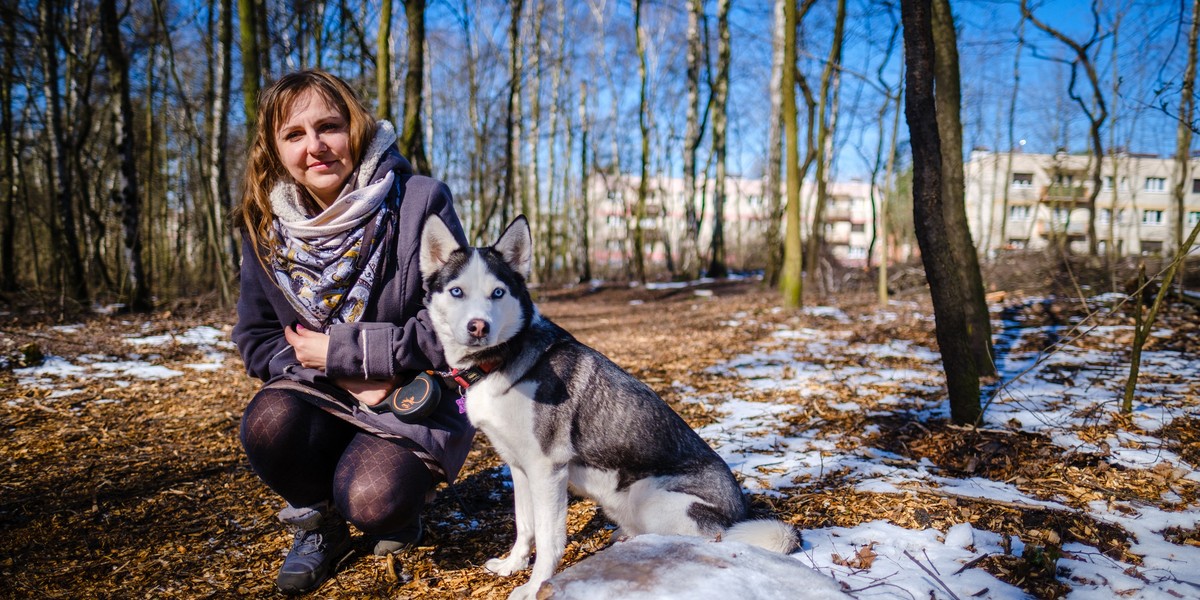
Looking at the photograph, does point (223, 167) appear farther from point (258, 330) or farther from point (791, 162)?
point (791, 162)

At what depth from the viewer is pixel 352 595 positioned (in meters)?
2.51

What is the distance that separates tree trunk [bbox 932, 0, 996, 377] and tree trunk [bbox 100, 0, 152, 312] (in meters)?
12.1

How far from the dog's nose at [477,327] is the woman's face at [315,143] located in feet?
3.42

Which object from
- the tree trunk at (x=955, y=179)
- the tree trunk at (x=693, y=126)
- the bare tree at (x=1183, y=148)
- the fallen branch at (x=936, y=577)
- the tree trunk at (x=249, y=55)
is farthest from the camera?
the tree trunk at (x=693, y=126)

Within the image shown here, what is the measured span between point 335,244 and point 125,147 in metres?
10.3

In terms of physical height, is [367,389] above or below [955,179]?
below

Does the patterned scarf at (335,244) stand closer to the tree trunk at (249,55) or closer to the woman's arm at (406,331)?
the woman's arm at (406,331)

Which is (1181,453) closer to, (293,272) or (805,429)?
(805,429)

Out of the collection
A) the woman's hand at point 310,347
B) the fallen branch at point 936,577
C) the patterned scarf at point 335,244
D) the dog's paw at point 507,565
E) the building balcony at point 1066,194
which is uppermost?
the building balcony at point 1066,194

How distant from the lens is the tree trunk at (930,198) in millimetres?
3689

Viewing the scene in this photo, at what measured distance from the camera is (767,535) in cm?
242

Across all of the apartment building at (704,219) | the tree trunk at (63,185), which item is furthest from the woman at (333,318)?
the apartment building at (704,219)

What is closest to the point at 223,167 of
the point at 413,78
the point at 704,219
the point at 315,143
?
the point at 413,78

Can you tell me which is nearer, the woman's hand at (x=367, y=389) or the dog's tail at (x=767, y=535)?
the dog's tail at (x=767, y=535)
